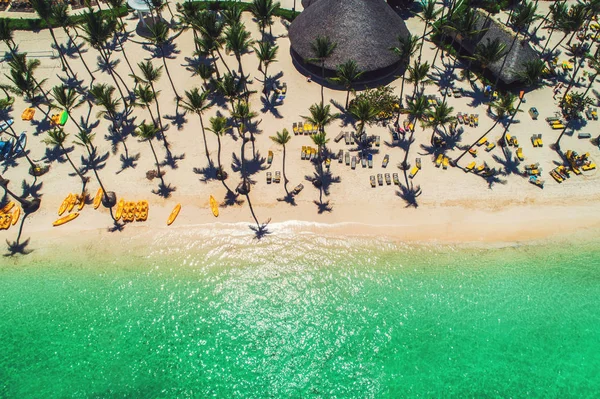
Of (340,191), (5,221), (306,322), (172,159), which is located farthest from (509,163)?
(5,221)

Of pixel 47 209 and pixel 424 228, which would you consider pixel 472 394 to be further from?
pixel 47 209

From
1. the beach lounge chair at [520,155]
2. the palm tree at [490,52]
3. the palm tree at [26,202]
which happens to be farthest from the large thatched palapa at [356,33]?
the palm tree at [26,202]

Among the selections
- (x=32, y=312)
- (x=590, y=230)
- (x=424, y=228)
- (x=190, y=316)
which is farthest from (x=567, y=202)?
(x=32, y=312)

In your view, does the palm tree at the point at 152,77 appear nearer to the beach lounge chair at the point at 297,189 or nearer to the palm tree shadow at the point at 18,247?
the beach lounge chair at the point at 297,189

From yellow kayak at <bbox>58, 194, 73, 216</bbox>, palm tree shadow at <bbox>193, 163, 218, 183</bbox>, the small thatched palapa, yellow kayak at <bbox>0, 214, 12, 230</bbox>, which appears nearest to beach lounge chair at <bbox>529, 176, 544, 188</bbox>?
the small thatched palapa

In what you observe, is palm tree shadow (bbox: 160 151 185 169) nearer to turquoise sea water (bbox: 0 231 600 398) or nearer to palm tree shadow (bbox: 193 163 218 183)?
palm tree shadow (bbox: 193 163 218 183)

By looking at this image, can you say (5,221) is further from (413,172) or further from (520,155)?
(520,155)
